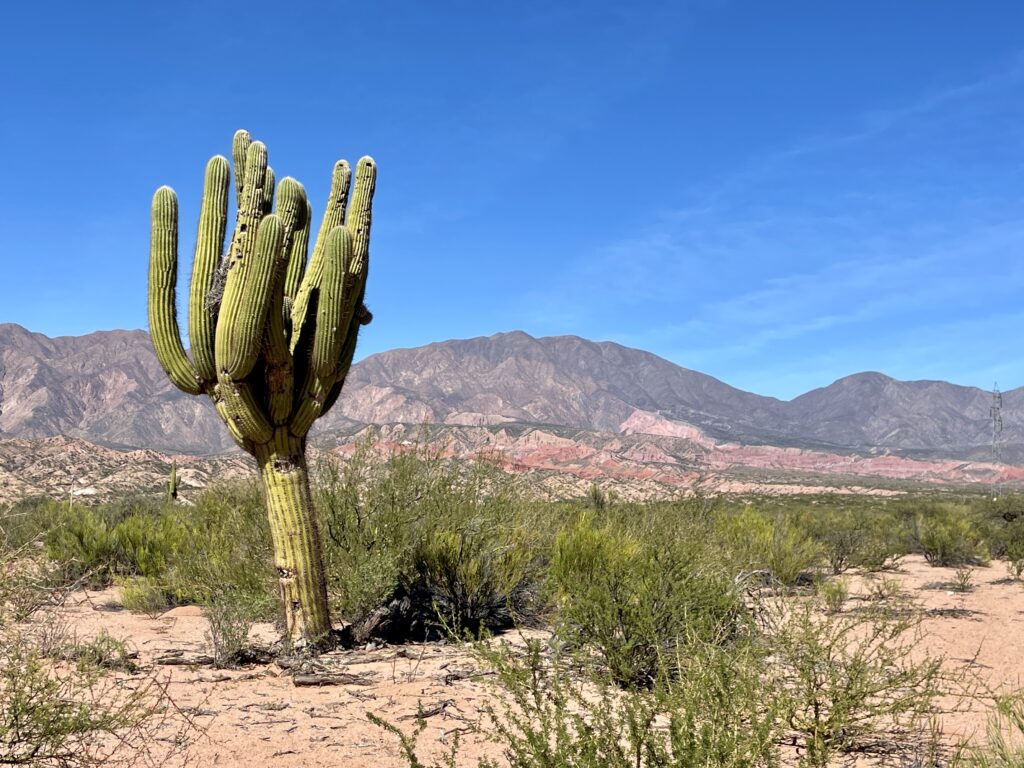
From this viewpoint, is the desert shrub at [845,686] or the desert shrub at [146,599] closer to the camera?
the desert shrub at [845,686]

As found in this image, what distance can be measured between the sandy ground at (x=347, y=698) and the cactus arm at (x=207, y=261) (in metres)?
2.47

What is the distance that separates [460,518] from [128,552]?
7.53 metres

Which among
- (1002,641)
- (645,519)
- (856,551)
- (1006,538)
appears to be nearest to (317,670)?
(645,519)

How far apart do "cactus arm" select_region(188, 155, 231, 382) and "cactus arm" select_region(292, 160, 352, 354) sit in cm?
84

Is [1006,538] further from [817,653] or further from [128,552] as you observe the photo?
[128,552]

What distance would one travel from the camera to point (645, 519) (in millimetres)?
11484

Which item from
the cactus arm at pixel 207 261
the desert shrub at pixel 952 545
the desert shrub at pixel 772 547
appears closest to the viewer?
the cactus arm at pixel 207 261

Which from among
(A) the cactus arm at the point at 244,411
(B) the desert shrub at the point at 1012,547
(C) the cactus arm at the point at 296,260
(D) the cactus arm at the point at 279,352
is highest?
(C) the cactus arm at the point at 296,260

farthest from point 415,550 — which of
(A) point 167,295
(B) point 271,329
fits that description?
(A) point 167,295

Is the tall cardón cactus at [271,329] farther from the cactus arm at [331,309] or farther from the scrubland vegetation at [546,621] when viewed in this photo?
the scrubland vegetation at [546,621]

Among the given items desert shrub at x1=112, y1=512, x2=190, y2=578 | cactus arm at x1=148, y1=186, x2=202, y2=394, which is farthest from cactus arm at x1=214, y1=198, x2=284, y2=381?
desert shrub at x1=112, y1=512, x2=190, y2=578

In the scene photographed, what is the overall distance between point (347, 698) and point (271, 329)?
11.0 feet

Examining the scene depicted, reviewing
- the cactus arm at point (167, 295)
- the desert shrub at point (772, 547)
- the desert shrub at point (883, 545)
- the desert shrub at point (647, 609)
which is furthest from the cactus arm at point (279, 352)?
A: the desert shrub at point (883, 545)

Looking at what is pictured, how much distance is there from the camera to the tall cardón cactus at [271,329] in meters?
7.38
